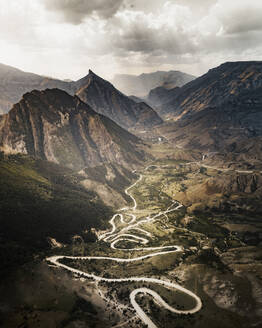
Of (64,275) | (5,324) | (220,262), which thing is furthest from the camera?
(220,262)

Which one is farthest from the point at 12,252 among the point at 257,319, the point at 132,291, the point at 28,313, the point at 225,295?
the point at 257,319

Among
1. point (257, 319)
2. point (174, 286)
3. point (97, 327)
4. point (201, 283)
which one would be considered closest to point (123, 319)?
point (97, 327)

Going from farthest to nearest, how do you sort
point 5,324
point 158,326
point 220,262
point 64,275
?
point 220,262, point 64,275, point 158,326, point 5,324

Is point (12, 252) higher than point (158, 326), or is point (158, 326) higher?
point (12, 252)

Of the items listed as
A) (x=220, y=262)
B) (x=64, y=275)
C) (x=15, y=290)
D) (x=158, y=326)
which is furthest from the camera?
(x=220, y=262)

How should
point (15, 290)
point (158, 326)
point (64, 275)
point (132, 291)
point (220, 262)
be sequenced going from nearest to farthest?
point (158, 326), point (15, 290), point (132, 291), point (64, 275), point (220, 262)

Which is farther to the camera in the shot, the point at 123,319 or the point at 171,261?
the point at 171,261

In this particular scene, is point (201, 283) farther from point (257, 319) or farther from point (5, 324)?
point (5, 324)

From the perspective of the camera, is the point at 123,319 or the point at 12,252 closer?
the point at 123,319

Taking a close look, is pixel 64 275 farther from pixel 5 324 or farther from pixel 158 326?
pixel 158 326
